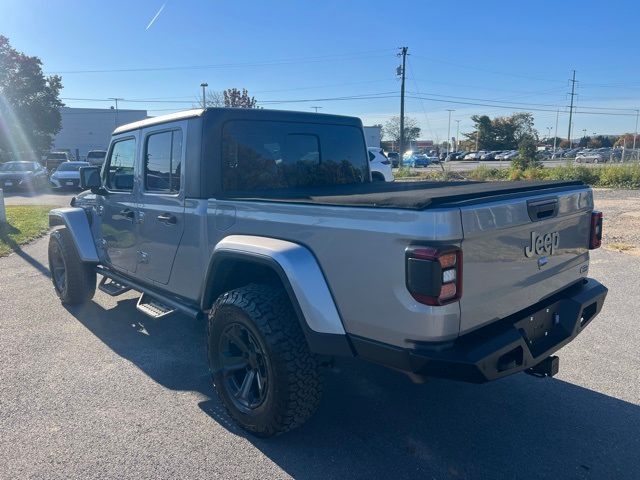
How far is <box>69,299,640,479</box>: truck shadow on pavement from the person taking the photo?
278cm

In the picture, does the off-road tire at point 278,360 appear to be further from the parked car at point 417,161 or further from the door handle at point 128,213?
the parked car at point 417,161

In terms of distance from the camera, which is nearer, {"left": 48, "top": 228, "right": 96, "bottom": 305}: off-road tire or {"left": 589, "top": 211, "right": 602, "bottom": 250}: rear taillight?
{"left": 589, "top": 211, "right": 602, "bottom": 250}: rear taillight

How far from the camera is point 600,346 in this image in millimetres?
4395

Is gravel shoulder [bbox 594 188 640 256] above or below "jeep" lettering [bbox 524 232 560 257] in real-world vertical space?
below

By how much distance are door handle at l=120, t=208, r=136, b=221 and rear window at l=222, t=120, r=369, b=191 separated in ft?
3.86

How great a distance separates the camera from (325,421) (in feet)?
10.8

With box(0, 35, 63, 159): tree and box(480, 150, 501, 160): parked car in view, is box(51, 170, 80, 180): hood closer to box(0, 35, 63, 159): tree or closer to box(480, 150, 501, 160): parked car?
box(0, 35, 63, 159): tree

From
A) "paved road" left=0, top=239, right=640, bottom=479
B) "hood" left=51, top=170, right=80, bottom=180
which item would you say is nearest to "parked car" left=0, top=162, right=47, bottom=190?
"hood" left=51, top=170, right=80, bottom=180

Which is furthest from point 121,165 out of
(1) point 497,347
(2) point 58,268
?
(1) point 497,347

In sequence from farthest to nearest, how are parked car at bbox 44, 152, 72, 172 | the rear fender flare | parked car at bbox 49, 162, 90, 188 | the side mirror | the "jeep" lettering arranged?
parked car at bbox 44, 152, 72, 172
parked car at bbox 49, 162, 90, 188
the side mirror
the "jeep" lettering
the rear fender flare

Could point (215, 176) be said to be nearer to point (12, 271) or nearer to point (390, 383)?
point (390, 383)

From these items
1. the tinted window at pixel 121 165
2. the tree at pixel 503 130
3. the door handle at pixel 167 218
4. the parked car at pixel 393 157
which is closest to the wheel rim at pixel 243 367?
the door handle at pixel 167 218

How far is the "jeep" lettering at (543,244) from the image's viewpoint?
275cm

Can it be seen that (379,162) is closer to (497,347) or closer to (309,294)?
(309,294)
